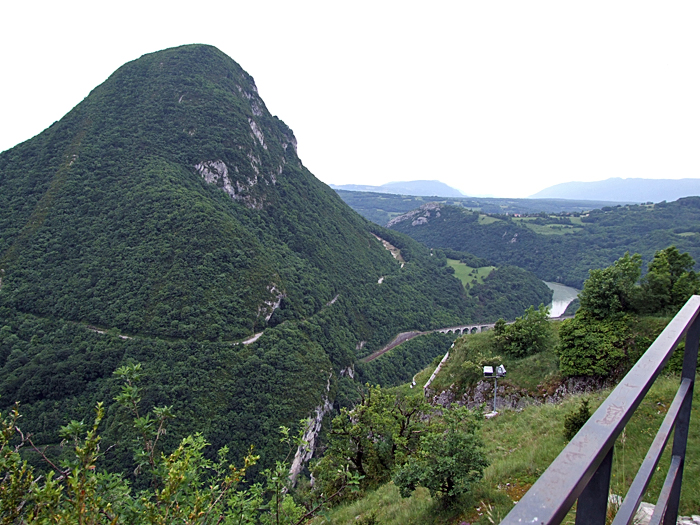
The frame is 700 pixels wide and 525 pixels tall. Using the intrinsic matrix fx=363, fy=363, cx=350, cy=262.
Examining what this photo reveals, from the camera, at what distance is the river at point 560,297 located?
411 feet

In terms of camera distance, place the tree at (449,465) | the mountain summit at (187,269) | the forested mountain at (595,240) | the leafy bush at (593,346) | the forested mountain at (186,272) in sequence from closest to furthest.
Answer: the tree at (449,465)
the leafy bush at (593,346)
the forested mountain at (186,272)
the mountain summit at (187,269)
the forested mountain at (595,240)

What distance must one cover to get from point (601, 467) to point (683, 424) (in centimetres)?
212

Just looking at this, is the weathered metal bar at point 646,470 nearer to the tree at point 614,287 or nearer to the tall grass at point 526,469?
the tall grass at point 526,469

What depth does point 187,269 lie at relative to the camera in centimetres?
7394

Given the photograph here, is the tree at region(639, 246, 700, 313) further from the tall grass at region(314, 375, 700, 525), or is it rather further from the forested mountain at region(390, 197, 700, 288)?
the forested mountain at region(390, 197, 700, 288)

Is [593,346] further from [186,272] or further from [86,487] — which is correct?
[186,272]

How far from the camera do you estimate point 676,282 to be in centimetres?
1877

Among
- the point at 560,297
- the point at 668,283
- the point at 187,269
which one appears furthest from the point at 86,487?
the point at 560,297

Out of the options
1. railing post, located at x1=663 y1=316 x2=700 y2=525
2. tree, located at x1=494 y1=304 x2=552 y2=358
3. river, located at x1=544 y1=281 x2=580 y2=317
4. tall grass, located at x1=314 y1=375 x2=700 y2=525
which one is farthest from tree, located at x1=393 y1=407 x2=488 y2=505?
river, located at x1=544 y1=281 x2=580 y2=317

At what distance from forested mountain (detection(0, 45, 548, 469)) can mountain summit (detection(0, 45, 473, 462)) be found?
345mm

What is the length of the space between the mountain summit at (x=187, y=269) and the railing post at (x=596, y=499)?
49927 mm

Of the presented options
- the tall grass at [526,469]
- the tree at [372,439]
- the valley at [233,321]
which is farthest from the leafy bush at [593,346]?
the tree at [372,439]

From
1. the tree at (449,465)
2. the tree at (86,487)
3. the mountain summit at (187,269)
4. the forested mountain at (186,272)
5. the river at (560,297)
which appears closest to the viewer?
the tree at (86,487)

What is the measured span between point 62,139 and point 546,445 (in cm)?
12644
